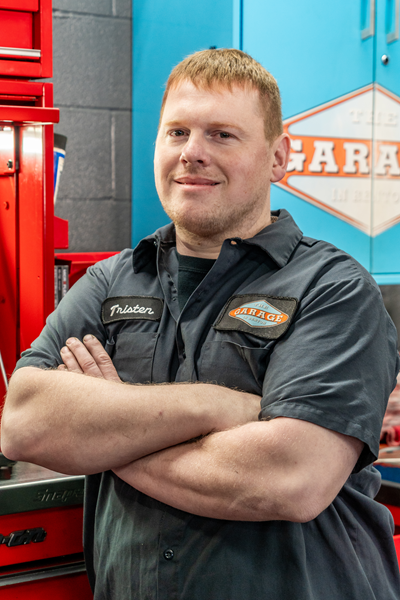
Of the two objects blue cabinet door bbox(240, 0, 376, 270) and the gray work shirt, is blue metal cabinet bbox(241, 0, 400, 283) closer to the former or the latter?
blue cabinet door bbox(240, 0, 376, 270)

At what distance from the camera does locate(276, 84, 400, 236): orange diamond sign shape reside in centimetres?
184

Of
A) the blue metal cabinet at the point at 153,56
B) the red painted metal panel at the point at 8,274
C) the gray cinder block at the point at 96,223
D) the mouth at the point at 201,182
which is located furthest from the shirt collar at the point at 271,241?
the gray cinder block at the point at 96,223

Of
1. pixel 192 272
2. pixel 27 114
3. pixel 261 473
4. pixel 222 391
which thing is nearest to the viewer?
pixel 261 473

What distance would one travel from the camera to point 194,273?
1221mm

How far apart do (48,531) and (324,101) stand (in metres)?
1.43

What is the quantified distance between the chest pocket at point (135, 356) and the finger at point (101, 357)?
0.07 ft

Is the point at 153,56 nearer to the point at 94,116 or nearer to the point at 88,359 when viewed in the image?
the point at 94,116

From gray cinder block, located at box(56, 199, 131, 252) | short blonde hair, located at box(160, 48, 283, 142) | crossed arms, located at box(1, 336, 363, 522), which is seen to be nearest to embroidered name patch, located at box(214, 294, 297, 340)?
crossed arms, located at box(1, 336, 363, 522)

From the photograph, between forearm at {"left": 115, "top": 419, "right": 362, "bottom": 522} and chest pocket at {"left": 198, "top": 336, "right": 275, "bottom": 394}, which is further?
chest pocket at {"left": 198, "top": 336, "right": 275, "bottom": 394}

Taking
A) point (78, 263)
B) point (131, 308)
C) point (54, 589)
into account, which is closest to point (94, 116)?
point (78, 263)

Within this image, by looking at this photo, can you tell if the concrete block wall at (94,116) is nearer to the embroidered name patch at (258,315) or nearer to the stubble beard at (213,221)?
the stubble beard at (213,221)

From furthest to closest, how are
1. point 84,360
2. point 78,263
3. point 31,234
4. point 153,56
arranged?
point 153,56 → point 78,263 → point 31,234 → point 84,360

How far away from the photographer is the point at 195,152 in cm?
114

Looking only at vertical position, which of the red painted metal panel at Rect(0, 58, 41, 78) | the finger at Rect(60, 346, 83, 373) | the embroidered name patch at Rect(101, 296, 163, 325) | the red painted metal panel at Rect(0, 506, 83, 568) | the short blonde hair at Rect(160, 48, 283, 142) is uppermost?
→ the red painted metal panel at Rect(0, 58, 41, 78)
